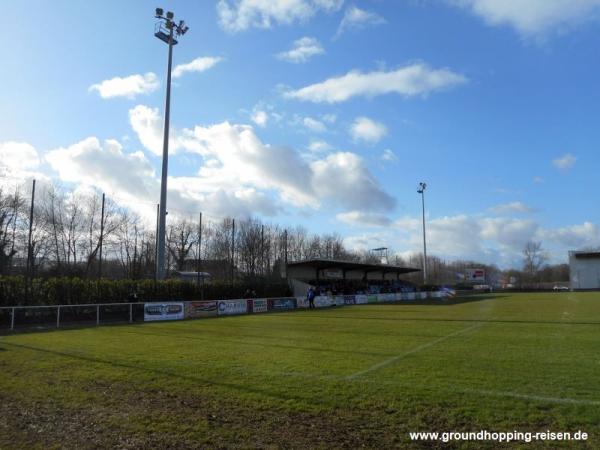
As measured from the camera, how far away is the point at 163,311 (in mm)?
28766

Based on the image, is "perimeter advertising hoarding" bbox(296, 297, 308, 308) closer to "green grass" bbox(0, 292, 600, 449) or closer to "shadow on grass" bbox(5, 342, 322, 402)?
"green grass" bbox(0, 292, 600, 449)

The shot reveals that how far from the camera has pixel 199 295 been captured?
128ft

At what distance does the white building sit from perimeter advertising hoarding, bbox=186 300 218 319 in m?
86.7

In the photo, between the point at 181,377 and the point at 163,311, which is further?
the point at 163,311

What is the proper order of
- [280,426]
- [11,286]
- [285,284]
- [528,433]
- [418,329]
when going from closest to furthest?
[528,433], [280,426], [418,329], [11,286], [285,284]

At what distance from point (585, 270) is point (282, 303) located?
3135 inches

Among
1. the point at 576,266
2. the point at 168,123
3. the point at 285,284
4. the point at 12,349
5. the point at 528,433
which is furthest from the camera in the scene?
the point at 576,266

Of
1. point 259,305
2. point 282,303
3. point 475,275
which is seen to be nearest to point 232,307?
point 259,305

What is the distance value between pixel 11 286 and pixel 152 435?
82.7 ft

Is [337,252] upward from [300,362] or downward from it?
upward

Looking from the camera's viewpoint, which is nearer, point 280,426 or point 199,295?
point 280,426

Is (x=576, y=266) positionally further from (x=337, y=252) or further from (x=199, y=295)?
(x=199, y=295)

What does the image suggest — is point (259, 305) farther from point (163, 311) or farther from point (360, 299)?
point (360, 299)

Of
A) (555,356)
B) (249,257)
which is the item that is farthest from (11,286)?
(249,257)
